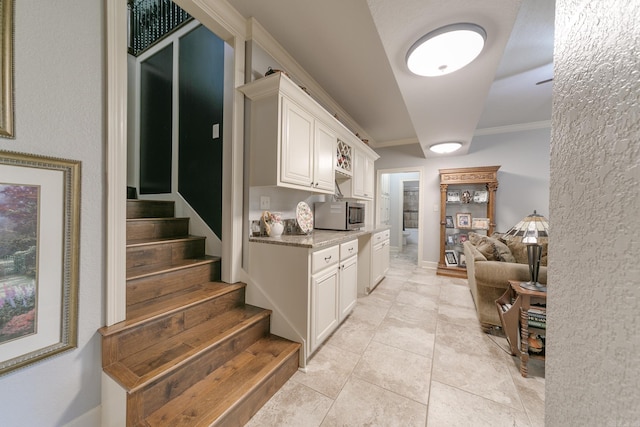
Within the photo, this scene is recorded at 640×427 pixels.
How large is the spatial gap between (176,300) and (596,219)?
193 cm

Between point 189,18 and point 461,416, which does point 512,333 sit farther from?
point 189,18

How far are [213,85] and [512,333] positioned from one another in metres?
3.29

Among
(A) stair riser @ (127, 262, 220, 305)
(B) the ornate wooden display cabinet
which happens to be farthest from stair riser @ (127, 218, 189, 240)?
(B) the ornate wooden display cabinet

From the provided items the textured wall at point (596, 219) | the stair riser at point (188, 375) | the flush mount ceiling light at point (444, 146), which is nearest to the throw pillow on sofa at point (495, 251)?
the flush mount ceiling light at point (444, 146)

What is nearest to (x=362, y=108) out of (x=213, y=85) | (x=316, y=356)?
(x=213, y=85)

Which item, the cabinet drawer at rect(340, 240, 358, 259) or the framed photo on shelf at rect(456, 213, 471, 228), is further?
the framed photo on shelf at rect(456, 213, 471, 228)

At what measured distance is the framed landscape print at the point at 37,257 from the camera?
0.94 metres

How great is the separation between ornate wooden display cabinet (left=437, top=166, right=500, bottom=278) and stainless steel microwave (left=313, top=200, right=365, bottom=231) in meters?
2.21

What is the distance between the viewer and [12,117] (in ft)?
3.11

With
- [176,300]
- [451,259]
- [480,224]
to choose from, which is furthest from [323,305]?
[480,224]

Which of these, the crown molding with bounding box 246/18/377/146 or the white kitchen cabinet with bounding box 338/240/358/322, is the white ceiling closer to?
the crown molding with bounding box 246/18/377/146

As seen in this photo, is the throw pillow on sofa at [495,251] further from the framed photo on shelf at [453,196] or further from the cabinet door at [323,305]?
the framed photo on shelf at [453,196]

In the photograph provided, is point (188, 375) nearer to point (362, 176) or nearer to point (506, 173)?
point (362, 176)

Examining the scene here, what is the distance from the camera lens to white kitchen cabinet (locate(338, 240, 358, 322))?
2.13m
